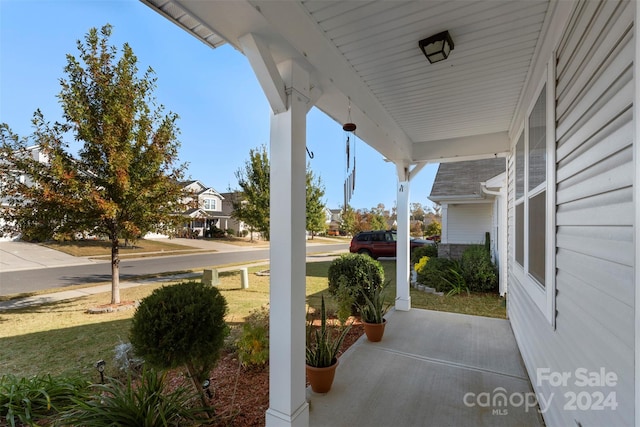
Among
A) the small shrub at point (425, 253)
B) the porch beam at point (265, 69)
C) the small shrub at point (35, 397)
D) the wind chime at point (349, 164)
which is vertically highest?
the porch beam at point (265, 69)

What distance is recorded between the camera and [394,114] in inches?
152

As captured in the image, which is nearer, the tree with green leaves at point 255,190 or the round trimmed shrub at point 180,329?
the round trimmed shrub at point 180,329

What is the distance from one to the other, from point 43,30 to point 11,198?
3.32 m

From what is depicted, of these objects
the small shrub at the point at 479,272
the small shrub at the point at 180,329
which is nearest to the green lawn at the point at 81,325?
the small shrub at the point at 479,272

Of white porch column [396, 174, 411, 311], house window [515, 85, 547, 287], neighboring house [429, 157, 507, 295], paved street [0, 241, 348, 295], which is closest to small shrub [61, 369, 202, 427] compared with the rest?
house window [515, 85, 547, 287]

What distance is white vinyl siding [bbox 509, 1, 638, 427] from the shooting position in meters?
1.08

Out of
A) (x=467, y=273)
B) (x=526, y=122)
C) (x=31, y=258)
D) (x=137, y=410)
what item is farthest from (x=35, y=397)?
(x=31, y=258)

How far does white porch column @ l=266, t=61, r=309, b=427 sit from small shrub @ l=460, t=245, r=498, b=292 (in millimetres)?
6634

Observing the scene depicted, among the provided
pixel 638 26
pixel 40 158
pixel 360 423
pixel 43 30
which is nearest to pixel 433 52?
pixel 638 26

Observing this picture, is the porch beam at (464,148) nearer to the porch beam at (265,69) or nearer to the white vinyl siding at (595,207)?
the white vinyl siding at (595,207)

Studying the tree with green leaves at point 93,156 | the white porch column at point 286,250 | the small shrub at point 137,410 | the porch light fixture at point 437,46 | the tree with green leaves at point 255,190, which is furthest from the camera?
the tree with green leaves at point 255,190

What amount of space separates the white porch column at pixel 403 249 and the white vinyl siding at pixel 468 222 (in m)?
5.81

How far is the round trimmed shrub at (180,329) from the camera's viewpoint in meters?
2.11

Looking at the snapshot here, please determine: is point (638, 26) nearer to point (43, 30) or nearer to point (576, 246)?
point (576, 246)
